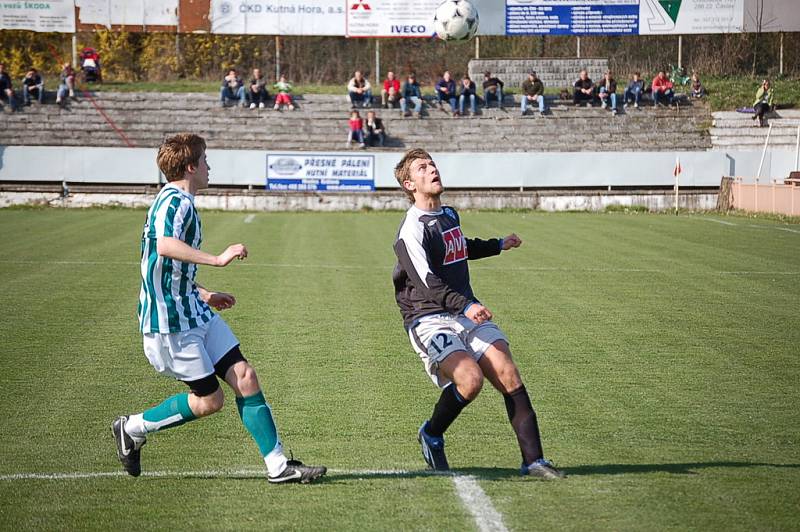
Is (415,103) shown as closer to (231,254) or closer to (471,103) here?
(471,103)

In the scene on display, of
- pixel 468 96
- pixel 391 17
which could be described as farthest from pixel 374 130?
pixel 391 17

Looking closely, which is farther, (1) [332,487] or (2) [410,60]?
(2) [410,60]

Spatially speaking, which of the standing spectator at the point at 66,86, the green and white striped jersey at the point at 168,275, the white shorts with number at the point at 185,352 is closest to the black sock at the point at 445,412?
the white shorts with number at the point at 185,352

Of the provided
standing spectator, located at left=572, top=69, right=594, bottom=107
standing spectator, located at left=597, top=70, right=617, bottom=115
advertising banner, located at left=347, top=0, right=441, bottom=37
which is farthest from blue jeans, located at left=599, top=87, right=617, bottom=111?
advertising banner, located at left=347, top=0, right=441, bottom=37

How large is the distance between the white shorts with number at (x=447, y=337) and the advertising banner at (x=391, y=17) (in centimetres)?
3402

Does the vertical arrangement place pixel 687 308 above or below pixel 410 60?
below

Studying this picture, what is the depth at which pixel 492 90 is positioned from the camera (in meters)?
37.8

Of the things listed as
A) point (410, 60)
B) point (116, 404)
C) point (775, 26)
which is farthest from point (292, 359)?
point (410, 60)

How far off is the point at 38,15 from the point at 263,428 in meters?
37.7

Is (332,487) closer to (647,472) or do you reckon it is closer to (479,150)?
(647,472)

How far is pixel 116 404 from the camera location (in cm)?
729

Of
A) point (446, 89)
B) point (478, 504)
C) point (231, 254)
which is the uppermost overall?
point (446, 89)

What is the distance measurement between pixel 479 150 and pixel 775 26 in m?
13.5

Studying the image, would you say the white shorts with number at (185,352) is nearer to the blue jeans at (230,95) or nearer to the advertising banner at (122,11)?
the blue jeans at (230,95)
